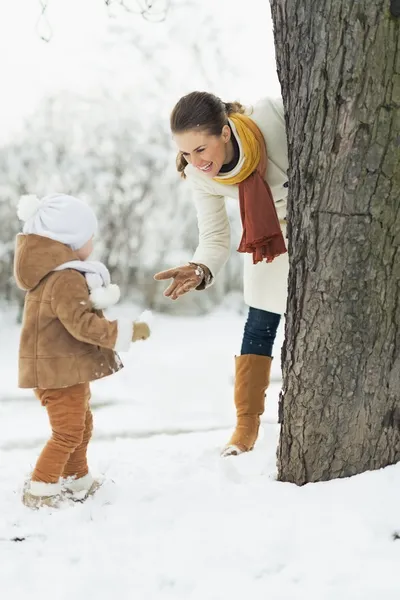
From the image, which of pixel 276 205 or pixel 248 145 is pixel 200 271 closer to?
pixel 276 205

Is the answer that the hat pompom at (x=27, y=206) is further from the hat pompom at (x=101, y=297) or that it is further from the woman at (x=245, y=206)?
the woman at (x=245, y=206)

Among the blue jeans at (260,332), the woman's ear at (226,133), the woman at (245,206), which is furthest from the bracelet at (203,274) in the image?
the woman's ear at (226,133)

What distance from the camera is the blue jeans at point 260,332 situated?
286cm

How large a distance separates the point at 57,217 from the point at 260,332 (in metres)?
0.97

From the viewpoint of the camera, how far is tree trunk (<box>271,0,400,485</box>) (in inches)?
72.9

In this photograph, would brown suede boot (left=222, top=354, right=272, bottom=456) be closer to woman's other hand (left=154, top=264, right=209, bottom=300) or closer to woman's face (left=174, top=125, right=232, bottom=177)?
woman's other hand (left=154, top=264, right=209, bottom=300)

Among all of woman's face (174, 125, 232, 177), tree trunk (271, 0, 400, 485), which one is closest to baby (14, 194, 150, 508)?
woman's face (174, 125, 232, 177)

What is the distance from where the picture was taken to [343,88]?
6.15ft

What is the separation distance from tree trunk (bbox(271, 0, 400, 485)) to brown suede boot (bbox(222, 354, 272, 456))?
648 millimetres

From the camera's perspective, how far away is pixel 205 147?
2.50m

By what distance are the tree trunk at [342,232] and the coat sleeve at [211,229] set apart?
2.27 feet

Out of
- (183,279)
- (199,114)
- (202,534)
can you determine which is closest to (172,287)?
(183,279)

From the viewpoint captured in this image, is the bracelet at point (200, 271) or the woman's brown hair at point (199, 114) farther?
the bracelet at point (200, 271)

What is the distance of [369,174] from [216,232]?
3.39ft
